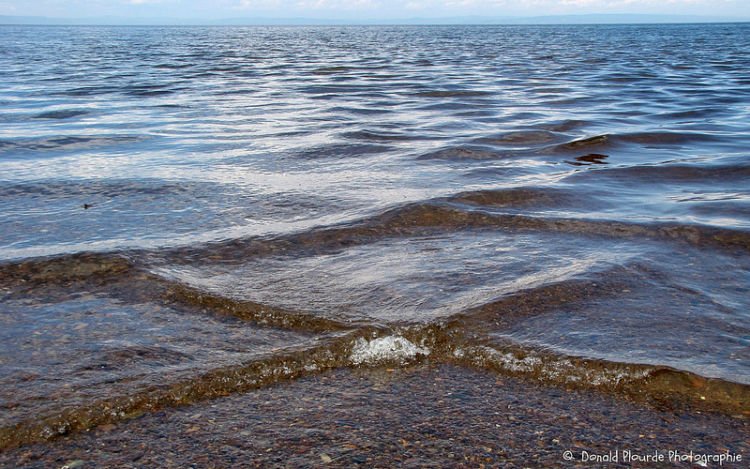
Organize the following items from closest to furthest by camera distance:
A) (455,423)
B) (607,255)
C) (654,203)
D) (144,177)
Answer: (455,423), (607,255), (654,203), (144,177)

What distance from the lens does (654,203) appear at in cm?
554

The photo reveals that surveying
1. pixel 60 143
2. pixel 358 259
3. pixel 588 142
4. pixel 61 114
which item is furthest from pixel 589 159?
pixel 61 114

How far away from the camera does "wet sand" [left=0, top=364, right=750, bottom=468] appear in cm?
223

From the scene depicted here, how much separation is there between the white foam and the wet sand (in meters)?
0.20

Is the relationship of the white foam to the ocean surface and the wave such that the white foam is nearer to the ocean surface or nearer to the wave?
the ocean surface

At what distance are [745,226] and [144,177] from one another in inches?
203

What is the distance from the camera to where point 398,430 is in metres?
2.40

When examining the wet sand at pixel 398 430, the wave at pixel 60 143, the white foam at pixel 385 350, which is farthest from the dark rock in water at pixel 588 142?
the wet sand at pixel 398 430

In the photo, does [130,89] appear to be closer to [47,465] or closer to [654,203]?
[654,203]

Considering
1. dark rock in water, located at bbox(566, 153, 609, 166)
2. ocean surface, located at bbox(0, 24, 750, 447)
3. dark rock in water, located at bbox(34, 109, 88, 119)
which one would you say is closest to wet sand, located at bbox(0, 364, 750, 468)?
ocean surface, located at bbox(0, 24, 750, 447)

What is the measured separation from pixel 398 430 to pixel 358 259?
1913mm

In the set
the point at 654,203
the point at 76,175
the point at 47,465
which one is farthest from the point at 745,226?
the point at 76,175

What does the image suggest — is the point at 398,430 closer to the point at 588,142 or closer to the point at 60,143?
the point at 588,142

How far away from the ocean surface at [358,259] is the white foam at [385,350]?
0.01m
